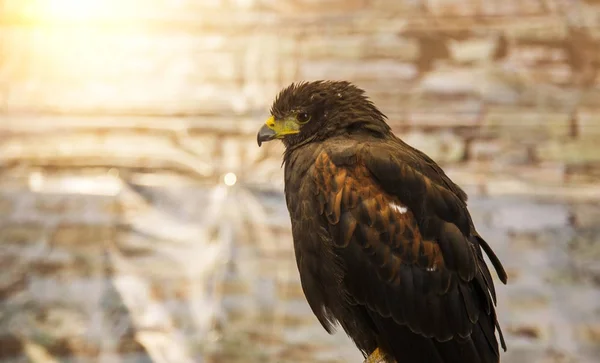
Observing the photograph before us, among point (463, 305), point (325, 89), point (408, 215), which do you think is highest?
point (325, 89)

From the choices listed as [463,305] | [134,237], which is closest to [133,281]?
[134,237]

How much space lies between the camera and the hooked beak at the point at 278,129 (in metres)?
2.59

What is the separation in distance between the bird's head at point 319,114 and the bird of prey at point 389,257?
175 mm

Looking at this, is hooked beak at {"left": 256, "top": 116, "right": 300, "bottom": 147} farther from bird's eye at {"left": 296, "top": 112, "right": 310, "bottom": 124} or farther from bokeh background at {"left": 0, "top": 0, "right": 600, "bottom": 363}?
bokeh background at {"left": 0, "top": 0, "right": 600, "bottom": 363}

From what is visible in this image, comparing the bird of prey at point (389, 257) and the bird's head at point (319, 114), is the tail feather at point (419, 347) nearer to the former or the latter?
the bird of prey at point (389, 257)

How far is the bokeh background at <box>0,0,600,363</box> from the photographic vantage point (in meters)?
3.71

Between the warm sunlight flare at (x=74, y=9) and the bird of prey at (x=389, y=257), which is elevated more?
the warm sunlight flare at (x=74, y=9)

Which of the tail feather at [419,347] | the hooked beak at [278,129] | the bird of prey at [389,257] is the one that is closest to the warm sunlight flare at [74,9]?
the hooked beak at [278,129]

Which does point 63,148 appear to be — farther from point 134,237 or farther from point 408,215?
point 408,215

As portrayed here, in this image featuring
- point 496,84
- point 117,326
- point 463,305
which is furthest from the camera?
point 496,84

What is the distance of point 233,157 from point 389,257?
1.83 m

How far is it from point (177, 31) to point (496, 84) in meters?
2.05

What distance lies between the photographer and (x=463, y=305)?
7.53ft

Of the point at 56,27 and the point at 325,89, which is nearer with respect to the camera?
the point at 325,89
